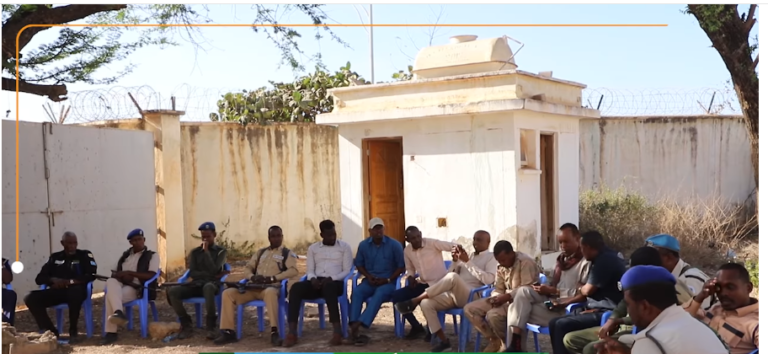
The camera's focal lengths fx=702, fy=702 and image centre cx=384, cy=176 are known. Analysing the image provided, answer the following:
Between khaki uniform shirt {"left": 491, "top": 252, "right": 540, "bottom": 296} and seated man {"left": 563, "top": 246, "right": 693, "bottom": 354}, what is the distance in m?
0.89

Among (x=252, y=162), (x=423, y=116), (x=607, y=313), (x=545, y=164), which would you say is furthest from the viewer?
(x=252, y=162)

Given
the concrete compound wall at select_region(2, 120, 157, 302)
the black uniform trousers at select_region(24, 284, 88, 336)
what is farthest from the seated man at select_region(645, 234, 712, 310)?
the concrete compound wall at select_region(2, 120, 157, 302)

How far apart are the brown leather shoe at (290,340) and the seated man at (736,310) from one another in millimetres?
3413

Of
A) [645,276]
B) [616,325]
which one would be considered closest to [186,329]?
[616,325]

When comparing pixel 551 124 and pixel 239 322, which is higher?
pixel 551 124

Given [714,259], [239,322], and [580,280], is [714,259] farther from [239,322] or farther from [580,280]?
[239,322]

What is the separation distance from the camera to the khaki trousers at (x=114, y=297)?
20.3ft

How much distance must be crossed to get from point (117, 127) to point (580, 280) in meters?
6.92

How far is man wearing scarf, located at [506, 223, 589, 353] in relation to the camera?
5.00 metres

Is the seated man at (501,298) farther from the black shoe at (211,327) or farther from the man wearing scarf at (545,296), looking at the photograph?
the black shoe at (211,327)

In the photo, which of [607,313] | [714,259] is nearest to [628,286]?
[607,313]

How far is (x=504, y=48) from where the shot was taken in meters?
8.89

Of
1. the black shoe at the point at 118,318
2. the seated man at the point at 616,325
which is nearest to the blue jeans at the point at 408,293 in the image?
the seated man at the point at 616,325

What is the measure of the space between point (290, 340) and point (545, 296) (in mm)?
2189
